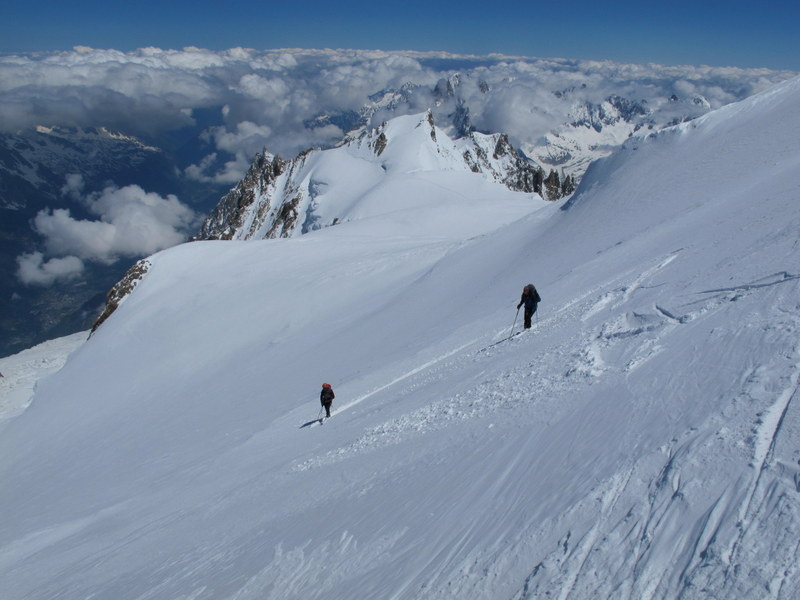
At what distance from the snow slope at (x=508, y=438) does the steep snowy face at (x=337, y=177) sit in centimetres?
6078

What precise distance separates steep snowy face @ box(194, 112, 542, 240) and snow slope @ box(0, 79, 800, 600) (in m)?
60.8

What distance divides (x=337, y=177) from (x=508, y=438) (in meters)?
105

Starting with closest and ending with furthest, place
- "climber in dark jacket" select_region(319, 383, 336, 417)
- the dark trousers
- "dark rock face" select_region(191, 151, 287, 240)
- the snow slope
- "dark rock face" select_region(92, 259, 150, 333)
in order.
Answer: the snow slope < the dark trousers < "climber in dark jacket" select_region(319, 383, 336, 417) < "dark rock face" select_region(92, 259, 150, 333) < "dark rock face" select_region(191, 151, 287, 240)

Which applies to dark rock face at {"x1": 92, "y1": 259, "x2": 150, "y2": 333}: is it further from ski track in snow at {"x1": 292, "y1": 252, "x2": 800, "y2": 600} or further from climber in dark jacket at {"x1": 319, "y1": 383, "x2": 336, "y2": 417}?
ski track in snow at {"x1": 292, "y1": 252, "x2": 800, "y2": 600}

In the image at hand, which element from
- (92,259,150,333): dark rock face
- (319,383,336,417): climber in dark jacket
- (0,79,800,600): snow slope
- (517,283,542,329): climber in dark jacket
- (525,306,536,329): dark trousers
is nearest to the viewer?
(0,79,800,600): snow slope

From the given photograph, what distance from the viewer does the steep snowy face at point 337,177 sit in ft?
319

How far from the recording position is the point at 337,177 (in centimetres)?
10762

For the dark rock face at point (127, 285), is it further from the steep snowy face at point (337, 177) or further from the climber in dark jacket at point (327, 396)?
the steep snowy face at point (337, 177)

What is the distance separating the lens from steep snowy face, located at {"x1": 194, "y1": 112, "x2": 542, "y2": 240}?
9719 cm

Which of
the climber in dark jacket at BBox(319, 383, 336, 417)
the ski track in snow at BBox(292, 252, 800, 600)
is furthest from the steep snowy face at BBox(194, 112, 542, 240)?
the ski track in snow at BBox(292, 252, 800, 600)

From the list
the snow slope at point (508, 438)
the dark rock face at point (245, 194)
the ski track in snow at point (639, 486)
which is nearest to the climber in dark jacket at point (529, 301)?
the snow slope at point (508, 438)

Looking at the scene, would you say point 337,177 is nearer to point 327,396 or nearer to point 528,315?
point 327,396

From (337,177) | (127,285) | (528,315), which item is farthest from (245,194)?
(528,315)

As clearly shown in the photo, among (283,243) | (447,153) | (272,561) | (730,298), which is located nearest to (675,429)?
(730,298)
